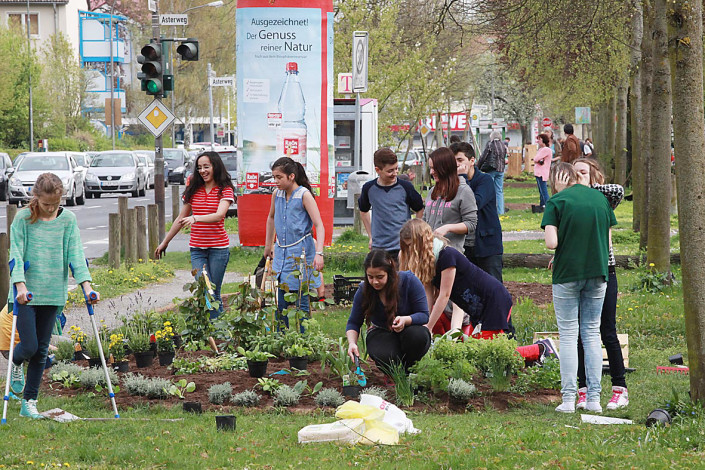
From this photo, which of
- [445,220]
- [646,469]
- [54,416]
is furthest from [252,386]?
[646,469]

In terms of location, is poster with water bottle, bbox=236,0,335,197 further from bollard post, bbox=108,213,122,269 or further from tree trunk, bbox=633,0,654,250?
tree trunk, bbox=633,0,654,250

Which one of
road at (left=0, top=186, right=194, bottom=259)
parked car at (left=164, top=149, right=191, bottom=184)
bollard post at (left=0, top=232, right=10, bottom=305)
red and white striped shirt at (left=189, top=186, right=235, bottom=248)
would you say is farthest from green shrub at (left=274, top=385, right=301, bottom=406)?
parked car at (left=164, top=149, right=191, bottom=184)

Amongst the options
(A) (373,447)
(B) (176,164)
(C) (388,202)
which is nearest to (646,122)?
(C) (388,202)

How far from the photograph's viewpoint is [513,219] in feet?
82.6

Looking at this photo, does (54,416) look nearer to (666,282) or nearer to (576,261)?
(576,261)

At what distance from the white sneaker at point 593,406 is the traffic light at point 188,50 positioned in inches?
494

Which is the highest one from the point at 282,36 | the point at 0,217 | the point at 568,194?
the point at 282,36

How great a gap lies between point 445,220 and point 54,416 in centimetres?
385

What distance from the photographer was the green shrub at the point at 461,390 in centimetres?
739

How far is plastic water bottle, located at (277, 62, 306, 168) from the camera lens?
717 inches

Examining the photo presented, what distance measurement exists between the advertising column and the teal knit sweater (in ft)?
35.2

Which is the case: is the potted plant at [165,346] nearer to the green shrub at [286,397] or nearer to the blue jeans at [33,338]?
the blue jeans at [33,338]

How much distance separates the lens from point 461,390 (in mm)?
7391

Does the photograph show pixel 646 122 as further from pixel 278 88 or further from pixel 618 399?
pixel 618 399
